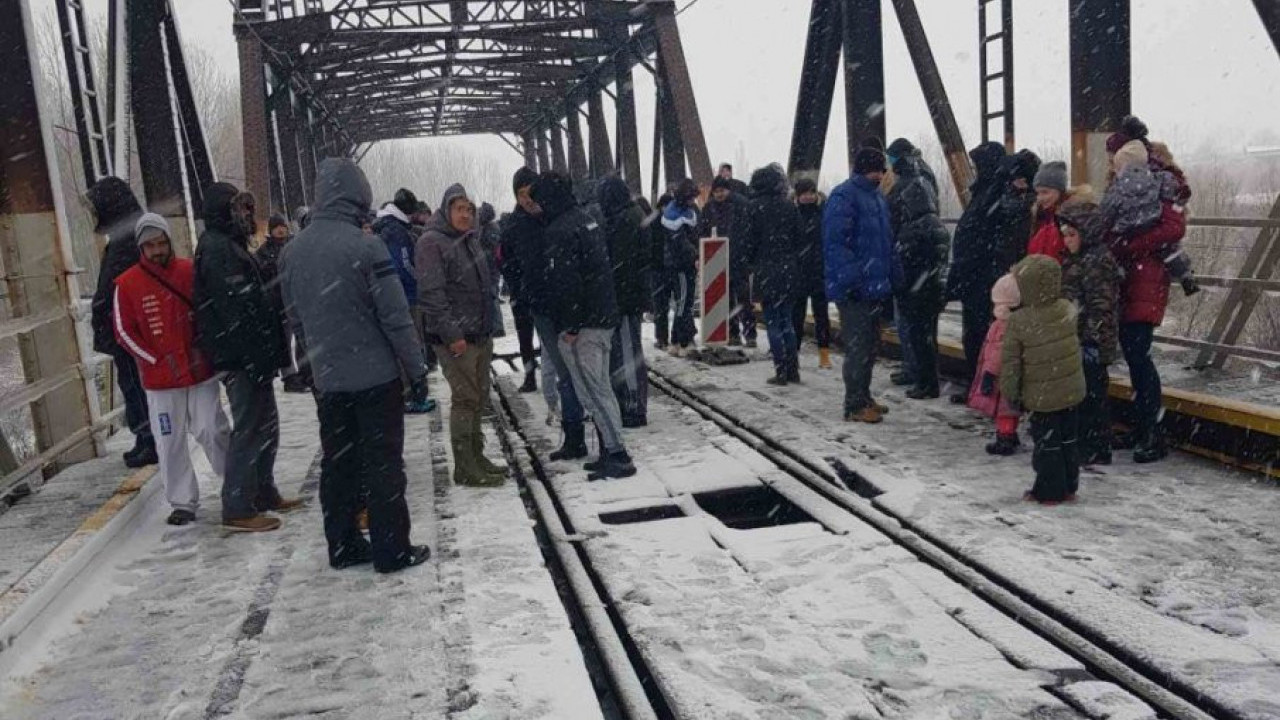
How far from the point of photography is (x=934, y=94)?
9.20 m

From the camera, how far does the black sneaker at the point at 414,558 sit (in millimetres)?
4484

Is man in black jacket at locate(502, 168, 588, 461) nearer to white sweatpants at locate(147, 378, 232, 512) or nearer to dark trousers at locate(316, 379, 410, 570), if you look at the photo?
dark trousers at locate(316, 379, 410, 570)

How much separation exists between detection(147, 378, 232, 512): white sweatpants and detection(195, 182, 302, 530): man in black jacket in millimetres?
151

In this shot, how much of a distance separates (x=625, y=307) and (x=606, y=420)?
40.4 inches

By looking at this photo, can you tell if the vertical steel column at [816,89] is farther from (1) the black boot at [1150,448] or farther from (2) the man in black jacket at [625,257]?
(1) the black boot at [1150,448]

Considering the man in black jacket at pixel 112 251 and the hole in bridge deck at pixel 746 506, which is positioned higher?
the man in black jacket at pixel 112 251

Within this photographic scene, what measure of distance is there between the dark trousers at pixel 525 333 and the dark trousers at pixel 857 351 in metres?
3.00

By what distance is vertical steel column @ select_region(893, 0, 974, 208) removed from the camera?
349 inches

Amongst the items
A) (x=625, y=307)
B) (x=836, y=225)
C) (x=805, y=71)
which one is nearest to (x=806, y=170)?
(x=805, y=71)

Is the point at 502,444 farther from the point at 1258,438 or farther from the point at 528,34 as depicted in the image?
the point at 528,34

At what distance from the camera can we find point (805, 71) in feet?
34.4

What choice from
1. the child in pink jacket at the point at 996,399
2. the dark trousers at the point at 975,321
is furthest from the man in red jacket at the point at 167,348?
the dark trousers at the point at 975,321

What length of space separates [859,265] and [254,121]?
405 inches

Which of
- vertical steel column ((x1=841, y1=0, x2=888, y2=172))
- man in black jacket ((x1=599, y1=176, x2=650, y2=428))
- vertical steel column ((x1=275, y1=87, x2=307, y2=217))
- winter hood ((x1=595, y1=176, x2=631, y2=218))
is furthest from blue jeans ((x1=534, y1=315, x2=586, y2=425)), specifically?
vertical steel column ((x1=275, y1=87, x2=307, y2=217))
